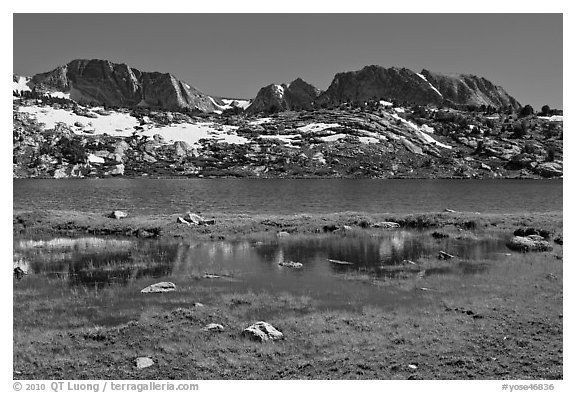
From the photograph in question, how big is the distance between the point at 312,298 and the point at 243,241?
72.1ft

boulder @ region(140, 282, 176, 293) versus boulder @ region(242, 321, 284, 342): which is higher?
boulder @ region(140, 282, 176, 293)

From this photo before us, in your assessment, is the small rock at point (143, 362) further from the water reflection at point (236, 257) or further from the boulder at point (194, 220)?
Result: the boulder at point (194, 220)

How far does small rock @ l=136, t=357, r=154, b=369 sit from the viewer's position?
17200 millimetres

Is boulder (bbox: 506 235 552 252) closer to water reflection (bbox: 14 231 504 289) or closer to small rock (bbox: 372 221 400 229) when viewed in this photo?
water reflection (bbox: 14 231 504 289)

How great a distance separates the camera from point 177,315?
23.0 metres

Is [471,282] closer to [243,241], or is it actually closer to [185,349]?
[185,349]

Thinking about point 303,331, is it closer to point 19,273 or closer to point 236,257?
point 236,257

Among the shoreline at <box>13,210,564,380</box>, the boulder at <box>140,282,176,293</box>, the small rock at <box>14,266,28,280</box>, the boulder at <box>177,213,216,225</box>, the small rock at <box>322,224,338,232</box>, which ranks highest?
the boulder at <box>177,213,216,225</box>

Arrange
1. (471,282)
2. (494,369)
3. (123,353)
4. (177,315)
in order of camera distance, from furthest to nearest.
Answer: (471,282) < (177,315) < (123,353) < (494,369)

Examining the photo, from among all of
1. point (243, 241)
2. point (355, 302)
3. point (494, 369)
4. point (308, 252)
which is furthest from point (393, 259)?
point (494, 369)

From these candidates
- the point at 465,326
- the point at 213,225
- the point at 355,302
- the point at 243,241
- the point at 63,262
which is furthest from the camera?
the point at 213,225

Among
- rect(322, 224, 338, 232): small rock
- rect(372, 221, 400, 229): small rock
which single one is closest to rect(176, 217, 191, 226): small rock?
rect(322, 224, 338, 232): small rock

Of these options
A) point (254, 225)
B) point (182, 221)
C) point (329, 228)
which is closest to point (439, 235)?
point (329, 228)

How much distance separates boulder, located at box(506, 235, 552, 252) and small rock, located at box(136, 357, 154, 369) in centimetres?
3762
